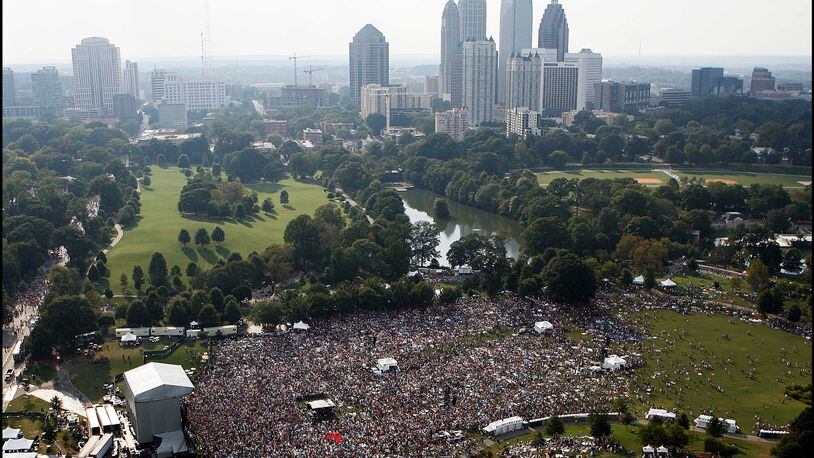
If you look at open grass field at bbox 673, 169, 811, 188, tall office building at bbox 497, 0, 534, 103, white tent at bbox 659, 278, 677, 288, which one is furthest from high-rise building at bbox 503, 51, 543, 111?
white tent at bbox 659, 278, 677, 288

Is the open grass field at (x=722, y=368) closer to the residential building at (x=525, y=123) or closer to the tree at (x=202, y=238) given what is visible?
the tree at (x=202, y=238)

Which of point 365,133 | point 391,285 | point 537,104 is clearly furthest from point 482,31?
point 391,285

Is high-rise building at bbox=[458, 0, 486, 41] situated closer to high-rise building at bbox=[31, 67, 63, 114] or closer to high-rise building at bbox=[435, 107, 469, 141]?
high-rise building at bbox=[435, 107, 469, 141]

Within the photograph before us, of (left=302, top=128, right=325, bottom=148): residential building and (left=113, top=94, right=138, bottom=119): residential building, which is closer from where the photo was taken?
(left=302, top=128, right=325, bottom=148): residential building

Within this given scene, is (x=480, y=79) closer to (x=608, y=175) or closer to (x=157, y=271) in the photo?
(x=608, y=175)

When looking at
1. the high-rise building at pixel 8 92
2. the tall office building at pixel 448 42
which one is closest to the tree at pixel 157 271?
the high-rise building at pixel 8 92

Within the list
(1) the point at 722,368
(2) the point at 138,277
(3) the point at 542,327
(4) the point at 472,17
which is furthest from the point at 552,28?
(1) the point at 722,368
